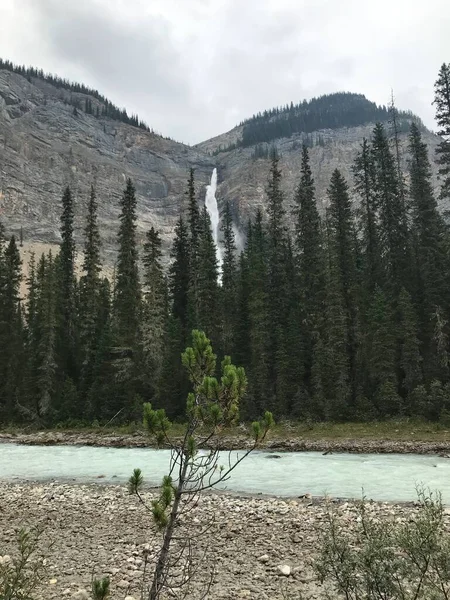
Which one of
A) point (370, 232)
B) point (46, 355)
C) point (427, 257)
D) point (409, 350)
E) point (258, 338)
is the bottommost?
point (409, 350)

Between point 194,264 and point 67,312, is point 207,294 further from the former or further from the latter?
point 67,312

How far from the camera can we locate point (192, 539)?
10688 mm

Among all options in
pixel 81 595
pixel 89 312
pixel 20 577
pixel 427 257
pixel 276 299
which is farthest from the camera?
pixel 89 312

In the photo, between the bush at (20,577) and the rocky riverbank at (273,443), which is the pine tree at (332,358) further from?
the bush at (20,577)

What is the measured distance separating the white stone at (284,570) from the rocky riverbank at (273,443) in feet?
30.0

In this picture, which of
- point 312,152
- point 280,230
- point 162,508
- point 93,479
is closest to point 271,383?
point 280,230

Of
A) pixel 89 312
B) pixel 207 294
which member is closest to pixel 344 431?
pixel 207 294

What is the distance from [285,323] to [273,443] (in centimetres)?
1846

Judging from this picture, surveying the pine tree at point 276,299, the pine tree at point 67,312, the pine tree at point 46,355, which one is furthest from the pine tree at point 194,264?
the pine tree at point 46,355

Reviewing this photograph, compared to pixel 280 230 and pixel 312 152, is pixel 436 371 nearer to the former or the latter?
pixel 280 230

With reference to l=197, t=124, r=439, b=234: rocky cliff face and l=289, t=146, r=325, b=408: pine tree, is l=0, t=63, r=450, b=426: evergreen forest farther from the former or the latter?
l=197, t=124, r=439, b=234: rocky cliff face

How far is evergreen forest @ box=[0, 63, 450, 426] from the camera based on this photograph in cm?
3462

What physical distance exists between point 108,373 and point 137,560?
113 ft

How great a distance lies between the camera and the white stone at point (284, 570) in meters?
8.40
